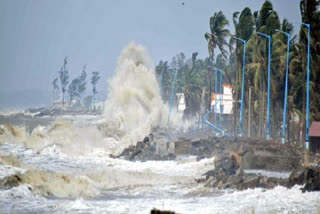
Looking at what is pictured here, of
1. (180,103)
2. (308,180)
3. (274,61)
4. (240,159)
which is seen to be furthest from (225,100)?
(308,180)

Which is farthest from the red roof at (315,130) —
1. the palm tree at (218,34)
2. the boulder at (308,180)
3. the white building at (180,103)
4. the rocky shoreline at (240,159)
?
the white building at (180,103)

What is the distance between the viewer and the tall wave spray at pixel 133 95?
7756 centimetres

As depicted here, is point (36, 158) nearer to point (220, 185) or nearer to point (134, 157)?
point (134, 157)

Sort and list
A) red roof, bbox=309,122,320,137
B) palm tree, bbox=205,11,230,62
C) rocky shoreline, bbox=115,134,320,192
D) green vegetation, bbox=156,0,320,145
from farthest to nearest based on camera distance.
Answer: palm tree, bbox=205,11,230,62
green vegetation, bbox=156,0,320,145
red roof, bbox=309,122,320,137
rocky shoreline, bbox=115,134,320,192

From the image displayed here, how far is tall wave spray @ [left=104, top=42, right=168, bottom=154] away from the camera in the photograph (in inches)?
3054

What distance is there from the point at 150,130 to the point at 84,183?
4246 centimetres

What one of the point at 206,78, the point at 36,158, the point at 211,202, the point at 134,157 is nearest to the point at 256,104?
the point at 134,157

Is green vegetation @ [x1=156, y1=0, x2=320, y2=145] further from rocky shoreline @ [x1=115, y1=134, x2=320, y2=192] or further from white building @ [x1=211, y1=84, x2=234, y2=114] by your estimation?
white building @ [x1=211, y1=84, x2=234, y2=114]

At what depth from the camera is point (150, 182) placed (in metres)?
33.6

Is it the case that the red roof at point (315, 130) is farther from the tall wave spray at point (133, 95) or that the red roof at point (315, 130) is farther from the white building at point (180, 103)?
the white building at point (180, 103)

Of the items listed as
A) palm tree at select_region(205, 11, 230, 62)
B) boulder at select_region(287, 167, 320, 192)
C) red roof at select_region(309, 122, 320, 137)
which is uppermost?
palm tree at select_region(205, 11, 230, 62)

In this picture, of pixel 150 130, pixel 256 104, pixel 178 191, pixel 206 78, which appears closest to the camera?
pixel 178 191

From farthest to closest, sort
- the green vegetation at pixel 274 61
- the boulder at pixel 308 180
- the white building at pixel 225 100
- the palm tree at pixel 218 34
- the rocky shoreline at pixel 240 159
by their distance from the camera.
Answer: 1. the white building at pixel 225 100
2. the palm tree at pixel 218 34
3. the green vegetation at pixel 274 61
4. the rocky shoreline at pixel 240 159
5. the boulder at pixel 308 180

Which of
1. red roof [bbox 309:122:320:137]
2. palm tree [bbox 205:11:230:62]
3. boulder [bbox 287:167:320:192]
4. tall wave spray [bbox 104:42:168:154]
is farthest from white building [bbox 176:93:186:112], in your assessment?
boulder [bbox 287:167:320:192]
